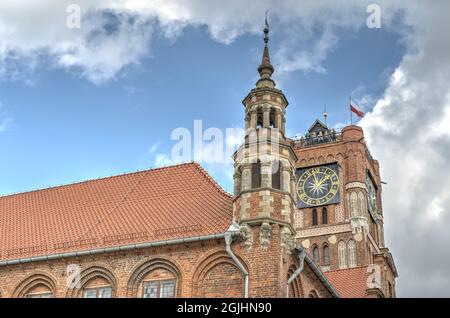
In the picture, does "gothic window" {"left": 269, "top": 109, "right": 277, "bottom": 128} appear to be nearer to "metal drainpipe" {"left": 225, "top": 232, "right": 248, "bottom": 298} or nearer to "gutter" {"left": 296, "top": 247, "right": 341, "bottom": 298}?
"gutter" {"left": 296, "top": 247, "right": 341, "bottom": 298}

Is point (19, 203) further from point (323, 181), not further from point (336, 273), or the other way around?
point (323, 181)

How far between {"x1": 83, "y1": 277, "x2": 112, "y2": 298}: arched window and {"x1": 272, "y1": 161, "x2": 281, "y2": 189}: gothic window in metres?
6.95

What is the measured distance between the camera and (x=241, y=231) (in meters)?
25.0

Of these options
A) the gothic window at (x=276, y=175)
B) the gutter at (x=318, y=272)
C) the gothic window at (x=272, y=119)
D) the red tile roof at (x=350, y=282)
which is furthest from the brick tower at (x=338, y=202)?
the gothic window at (x=276, y=175)

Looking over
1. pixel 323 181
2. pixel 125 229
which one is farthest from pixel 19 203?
pixel 323 181

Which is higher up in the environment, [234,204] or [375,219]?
[375,219]

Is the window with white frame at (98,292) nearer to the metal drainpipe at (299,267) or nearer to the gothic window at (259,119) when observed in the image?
the metal drainpipe at (299,267)

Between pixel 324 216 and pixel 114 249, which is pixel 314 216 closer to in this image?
pixel 324 216

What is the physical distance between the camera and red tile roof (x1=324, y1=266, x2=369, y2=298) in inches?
1399

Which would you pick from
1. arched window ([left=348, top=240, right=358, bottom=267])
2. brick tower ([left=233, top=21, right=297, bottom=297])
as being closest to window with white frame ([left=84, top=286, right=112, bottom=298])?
brick tower ([left=233, top=21, right=297, bottom=297])

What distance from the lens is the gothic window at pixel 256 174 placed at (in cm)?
2662

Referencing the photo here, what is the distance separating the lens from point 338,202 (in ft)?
215

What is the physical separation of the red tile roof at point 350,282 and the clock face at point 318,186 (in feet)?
91.0
